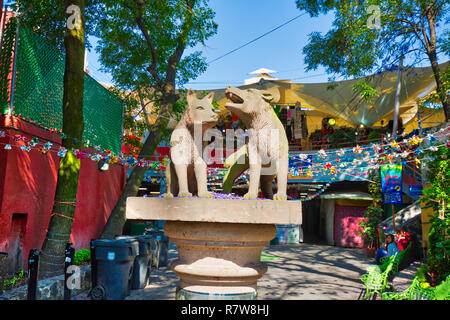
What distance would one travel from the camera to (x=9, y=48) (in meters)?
6.73

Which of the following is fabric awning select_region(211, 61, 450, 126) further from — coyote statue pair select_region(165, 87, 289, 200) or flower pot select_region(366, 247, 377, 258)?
coyote statue pair select_region(165, 87, 289, 200)

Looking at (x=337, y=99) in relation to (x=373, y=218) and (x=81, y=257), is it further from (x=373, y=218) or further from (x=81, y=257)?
(x=81, y=257)

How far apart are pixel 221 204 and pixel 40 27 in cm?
917

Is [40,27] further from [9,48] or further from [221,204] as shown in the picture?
[221,204]

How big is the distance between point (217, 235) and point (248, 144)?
966 millimetres

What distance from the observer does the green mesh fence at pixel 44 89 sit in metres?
6.82

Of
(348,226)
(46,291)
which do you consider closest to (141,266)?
(46,291)

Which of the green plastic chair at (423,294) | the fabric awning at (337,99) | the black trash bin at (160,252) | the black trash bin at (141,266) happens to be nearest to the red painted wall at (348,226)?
the fabric awning at (337,99)

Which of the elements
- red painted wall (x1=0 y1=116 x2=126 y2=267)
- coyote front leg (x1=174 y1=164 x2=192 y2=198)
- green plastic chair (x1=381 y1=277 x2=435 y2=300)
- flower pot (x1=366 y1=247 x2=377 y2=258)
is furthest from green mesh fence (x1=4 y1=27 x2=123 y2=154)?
flower pot (x1=366 y1=247 x2=377 y2=258)

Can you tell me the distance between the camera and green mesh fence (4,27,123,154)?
22.4 ft

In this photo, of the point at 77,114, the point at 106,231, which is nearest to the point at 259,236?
the point at 77,114

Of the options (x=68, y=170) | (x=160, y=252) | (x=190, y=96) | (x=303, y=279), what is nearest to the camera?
(x=190, y=96)

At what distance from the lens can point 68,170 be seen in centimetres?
648

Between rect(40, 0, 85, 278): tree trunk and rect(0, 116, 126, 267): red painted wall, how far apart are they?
84cm
